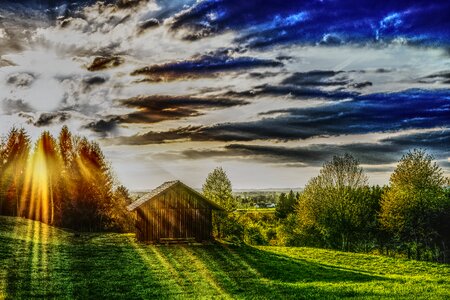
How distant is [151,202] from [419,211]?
3474 centimetres

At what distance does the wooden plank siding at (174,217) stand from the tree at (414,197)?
25.7 meters

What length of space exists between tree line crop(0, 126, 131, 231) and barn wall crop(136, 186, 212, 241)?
28010 millimetres

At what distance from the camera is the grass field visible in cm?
2219

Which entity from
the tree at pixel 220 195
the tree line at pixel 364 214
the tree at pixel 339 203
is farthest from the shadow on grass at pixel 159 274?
the tree at pixel 339 203

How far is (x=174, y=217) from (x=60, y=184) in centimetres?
3395

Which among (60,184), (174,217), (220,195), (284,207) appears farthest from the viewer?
(284,207)

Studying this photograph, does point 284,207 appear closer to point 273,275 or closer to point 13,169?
point 13,169

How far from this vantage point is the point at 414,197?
56.2m

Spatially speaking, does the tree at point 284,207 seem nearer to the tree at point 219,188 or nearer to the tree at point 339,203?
the tree at point 339,203

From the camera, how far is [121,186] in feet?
286

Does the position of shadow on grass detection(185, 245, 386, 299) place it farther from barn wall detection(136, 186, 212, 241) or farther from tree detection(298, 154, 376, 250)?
tree detection(298, 154, 376, 250)

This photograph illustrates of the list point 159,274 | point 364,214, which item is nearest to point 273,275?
point 159,274

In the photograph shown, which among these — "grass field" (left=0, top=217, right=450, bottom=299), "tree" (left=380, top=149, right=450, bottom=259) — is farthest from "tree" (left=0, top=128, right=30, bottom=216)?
"tree" (left=380, top=149, right=450, bottom=259)

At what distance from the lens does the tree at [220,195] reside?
195 ft
